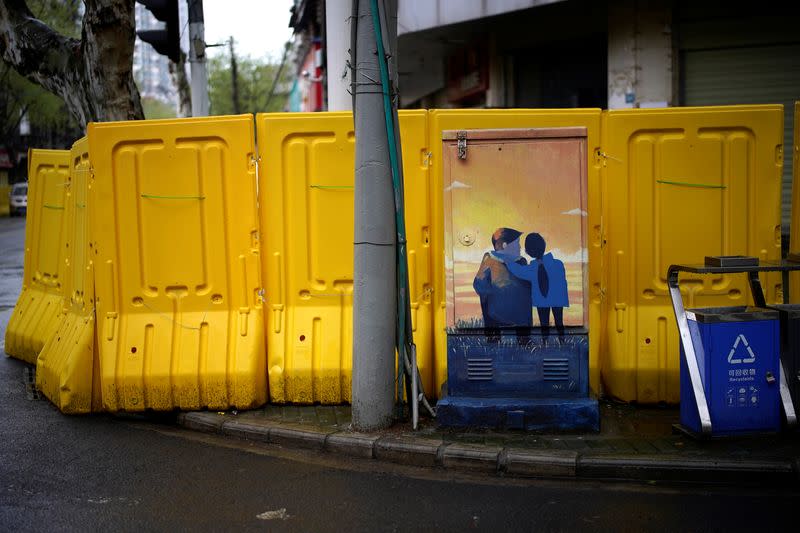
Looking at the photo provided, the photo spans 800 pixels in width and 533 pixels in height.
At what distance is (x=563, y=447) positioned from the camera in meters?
5.90

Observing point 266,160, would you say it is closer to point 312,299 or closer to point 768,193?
point 312,299

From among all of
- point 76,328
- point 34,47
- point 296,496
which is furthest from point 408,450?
point 34,47

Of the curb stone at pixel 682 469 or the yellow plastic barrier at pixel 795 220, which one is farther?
the yellow plastic barrier at pixel 795 220

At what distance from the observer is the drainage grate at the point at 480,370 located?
6.39m

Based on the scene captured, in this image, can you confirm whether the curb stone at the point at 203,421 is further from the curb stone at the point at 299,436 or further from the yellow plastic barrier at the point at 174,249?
the curb stone at the point at 299,436

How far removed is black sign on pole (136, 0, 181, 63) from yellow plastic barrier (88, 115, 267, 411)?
12.9 feet

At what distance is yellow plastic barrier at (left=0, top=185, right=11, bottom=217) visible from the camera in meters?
51.4

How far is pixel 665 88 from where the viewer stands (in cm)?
1392

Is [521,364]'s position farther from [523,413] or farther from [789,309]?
[789,309]

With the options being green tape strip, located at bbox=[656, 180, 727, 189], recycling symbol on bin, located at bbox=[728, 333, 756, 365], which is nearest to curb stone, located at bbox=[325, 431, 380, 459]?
recycling symbol on bin, located at bbox=[728, 333, 756, 365]

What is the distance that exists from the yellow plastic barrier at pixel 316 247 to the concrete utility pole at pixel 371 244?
783mm

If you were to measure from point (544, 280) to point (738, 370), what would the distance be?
1358 mm

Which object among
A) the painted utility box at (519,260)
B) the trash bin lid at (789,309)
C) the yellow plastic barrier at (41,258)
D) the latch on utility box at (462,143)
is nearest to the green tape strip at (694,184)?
the painted utility box at (519,260)

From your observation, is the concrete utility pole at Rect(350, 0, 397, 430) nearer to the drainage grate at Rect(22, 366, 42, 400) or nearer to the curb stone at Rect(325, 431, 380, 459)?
the curb stone at Rect(325, 431, 380, 459)
